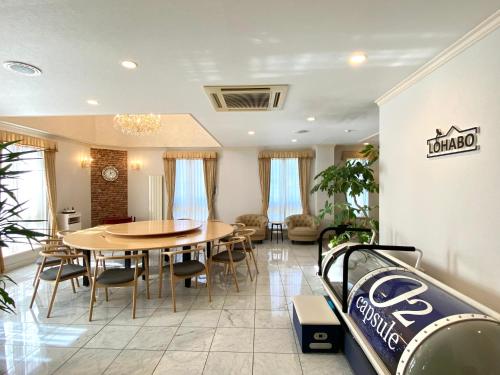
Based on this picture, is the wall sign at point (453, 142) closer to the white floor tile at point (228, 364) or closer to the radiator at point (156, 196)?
the white floor tile at point (228, 364)

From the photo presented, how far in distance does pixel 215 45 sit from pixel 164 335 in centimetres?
274

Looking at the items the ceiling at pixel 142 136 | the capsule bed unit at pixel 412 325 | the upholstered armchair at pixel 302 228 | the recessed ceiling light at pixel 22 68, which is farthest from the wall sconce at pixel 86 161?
the capsule bed unit at pixel 412 325

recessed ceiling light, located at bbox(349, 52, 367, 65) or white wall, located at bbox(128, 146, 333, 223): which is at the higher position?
recessed ceiling light, located at bbox(349, 52, 367, 65)

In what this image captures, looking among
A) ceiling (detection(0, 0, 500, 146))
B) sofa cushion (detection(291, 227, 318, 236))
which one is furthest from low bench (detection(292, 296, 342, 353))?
sofa cushion (detection(291, 227, 318, 236))

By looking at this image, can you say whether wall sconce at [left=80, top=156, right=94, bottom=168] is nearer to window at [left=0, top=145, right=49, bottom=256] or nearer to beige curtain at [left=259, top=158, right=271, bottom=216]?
window at [left=0, top=145, right=49, bottom=256]

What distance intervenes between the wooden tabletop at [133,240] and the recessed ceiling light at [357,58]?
2693 millimetres

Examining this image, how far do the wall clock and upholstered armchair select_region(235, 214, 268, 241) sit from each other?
3.84 meters

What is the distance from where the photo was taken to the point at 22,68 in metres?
2.19

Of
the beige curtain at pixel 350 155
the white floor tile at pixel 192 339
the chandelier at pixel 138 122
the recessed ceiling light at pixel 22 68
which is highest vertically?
the chandelier at pixel 138 122

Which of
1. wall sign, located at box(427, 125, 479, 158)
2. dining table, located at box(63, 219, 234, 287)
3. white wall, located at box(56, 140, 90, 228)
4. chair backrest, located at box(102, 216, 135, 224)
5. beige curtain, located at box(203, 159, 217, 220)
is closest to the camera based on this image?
wall sign, located at box(427, 125, 479, 158)

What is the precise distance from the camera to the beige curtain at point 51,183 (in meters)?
5.21

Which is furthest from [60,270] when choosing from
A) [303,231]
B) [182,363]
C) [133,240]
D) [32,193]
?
[303,231]

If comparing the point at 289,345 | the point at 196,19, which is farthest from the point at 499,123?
the point at 289,345

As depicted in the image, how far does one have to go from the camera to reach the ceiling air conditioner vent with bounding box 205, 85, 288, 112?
261 centimetres
